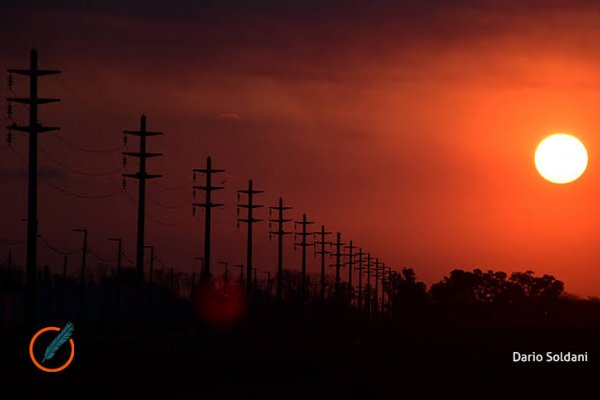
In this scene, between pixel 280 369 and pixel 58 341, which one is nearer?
pixel 58 341

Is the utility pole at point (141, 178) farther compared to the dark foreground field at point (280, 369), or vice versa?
the utility pole at point (141, 178)

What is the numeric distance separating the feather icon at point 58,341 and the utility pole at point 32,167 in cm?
964

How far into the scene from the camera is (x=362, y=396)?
41594mm

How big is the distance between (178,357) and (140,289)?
73.4 feet

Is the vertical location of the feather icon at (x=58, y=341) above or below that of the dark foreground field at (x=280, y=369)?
above

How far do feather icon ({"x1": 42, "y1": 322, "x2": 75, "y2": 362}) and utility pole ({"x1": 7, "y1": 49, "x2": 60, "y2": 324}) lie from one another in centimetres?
964

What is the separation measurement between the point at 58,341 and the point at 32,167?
43.6 ft

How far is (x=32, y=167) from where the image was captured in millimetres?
61219

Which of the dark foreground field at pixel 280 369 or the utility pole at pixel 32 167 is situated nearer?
the dark foreground field at pixel 280 369

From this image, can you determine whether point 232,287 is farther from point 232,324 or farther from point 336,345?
point 336,345

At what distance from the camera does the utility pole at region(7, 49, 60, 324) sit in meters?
60.0

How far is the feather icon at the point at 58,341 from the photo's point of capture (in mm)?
47906

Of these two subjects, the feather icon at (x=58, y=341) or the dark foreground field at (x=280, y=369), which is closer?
the dark foreground field at (x=280, y=369)

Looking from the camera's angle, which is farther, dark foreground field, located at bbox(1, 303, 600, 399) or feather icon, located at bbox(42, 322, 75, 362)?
feather icon, located at bbox(42, 322, 75, 362)
